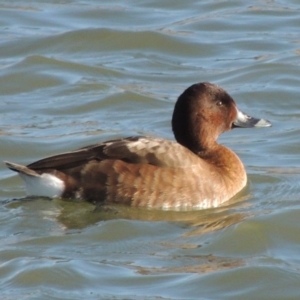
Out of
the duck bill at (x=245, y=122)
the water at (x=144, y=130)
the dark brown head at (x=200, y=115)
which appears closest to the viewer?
the water at (x=144, y=130)

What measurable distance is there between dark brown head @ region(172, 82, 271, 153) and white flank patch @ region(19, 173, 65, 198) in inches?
45.8

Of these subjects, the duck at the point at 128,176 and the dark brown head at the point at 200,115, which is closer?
the duck at the point at 128,176

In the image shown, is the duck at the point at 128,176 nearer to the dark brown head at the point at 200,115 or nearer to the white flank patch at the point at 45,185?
the white flank patch at the point at 45,185

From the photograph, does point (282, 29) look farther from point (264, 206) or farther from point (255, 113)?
point (264, 206)

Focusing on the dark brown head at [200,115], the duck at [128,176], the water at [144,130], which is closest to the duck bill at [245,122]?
the dark brown head at [200,115]

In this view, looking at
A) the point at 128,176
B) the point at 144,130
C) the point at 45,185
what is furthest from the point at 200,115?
the point at 144,130

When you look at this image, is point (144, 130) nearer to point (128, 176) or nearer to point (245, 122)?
point (245, 122)

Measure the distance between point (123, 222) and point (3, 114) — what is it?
3449 mm

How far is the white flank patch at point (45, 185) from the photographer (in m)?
8.97

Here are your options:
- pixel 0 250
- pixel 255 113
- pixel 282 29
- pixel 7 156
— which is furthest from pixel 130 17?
pixel 0 250

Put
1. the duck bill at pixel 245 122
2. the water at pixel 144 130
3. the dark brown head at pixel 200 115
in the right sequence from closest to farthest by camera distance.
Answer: the water at pixel 144 130 → the dark brown head at pixel 200 115 → the duck bill at pixel 245 122

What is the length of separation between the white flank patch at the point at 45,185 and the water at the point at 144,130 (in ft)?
0.33

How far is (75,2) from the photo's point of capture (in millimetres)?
16250

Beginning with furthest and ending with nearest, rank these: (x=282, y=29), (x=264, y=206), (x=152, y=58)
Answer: (x=282, y=29) < (x=152, y=58) < (x=264, y=206)
